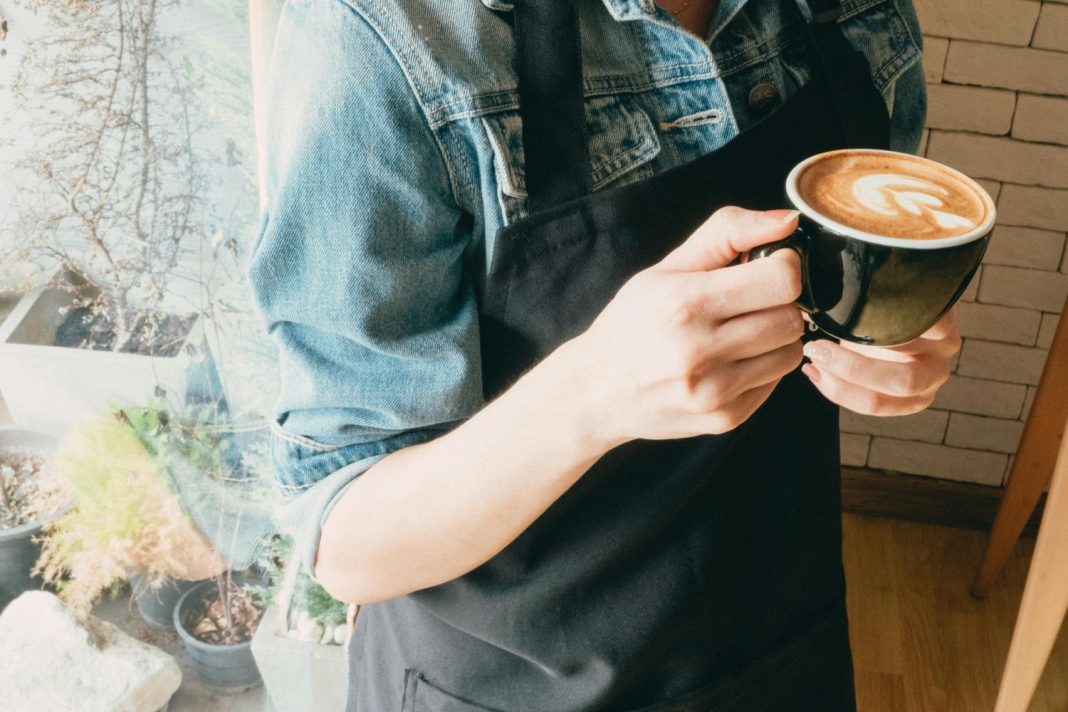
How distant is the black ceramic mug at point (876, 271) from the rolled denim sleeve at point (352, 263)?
264 mm

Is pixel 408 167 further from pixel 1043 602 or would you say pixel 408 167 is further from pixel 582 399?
pixel 1043 602

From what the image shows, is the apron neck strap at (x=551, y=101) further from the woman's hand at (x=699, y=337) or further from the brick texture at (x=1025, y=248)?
the brick texture at (x=1025, y=248)

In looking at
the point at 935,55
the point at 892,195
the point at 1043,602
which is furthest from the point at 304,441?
the point at 935,55

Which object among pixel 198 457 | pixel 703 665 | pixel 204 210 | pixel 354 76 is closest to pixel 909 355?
→ pixel 703 665

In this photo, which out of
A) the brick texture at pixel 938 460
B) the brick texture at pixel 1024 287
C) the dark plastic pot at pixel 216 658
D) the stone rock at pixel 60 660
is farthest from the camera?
the brick texture at pixel 938 460

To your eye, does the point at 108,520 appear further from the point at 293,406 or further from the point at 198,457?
the point at 293,406

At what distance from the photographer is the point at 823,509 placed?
0.97 meters

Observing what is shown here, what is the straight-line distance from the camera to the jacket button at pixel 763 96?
0.85 metres

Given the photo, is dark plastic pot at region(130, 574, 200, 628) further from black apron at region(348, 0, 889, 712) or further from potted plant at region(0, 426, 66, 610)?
black apron at region(348, 0, 889, 712)

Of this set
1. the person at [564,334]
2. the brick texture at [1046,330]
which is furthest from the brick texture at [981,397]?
the person at [564,334]

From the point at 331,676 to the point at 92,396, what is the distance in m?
0.65

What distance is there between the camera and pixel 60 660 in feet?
4.41

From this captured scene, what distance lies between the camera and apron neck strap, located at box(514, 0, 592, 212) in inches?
28.5

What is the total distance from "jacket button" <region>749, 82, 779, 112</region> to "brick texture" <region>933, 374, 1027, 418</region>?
1.52m
